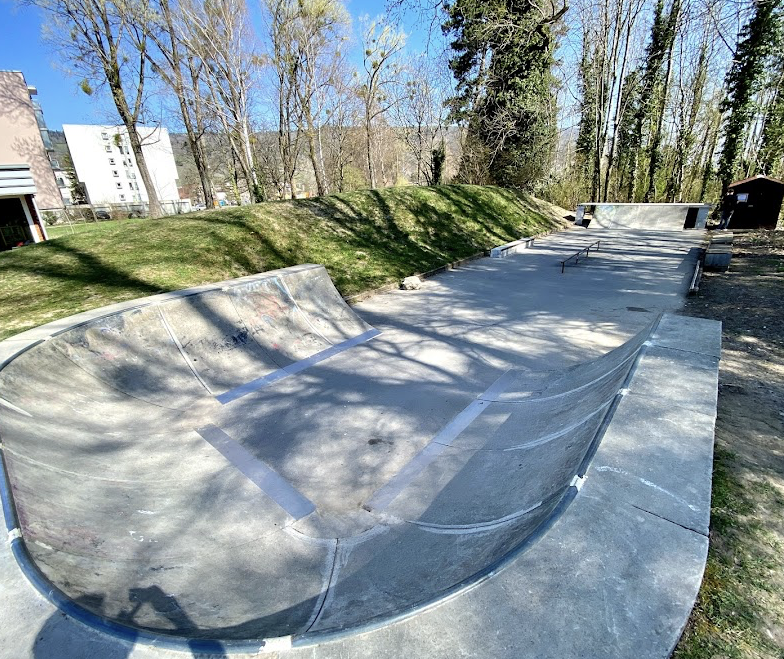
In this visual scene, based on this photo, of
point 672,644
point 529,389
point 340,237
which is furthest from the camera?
point 340,237

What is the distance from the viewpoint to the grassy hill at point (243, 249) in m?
7.61

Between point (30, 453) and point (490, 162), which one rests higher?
point (490, 162)

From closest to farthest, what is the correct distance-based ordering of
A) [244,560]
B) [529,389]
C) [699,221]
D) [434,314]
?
[244,560], [529,389], [434,314], [699,221]

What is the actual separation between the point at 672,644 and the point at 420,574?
55.4 inches

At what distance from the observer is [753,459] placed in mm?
2721

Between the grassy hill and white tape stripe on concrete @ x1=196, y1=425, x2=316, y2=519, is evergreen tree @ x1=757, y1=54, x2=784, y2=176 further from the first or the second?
white tape stripe on concrete @ x1=196, y1=425, x2=316, y2=519

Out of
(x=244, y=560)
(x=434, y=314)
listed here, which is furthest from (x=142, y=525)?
(x=434, y=314)

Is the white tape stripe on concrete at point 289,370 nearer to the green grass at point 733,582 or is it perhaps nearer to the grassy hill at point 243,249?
the grassy hill at point 243,249

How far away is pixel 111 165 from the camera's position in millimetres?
56469

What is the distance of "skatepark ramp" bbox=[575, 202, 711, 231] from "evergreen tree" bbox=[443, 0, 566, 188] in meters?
4.90

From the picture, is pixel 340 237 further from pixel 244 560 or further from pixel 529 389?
pixel 244 560

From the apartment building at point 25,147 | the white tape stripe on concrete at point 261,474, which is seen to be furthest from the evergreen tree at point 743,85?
the apartment building at point 25,147

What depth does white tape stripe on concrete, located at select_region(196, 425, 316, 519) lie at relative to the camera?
3277mm

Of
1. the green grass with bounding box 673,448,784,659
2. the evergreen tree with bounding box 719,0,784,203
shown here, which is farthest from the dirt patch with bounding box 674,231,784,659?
the evergreen tree with bounding box 719,0,784,203
